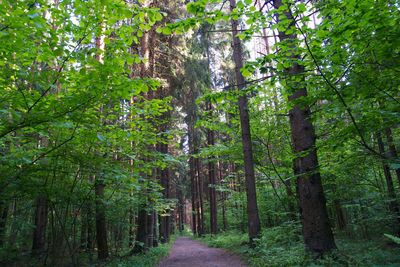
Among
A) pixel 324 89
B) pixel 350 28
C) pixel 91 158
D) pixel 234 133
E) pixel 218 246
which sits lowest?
pixel 218 246

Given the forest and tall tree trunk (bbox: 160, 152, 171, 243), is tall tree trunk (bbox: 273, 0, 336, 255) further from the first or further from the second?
tall tree trunk (bbox: 160, 152, 171, 243)

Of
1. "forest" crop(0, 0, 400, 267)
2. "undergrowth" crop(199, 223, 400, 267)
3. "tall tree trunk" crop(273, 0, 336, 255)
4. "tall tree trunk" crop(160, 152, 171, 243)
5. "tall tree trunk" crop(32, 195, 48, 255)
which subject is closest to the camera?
"forest" crop(0, 0, 400, 267)

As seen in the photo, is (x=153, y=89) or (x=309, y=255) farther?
(x=309, y=255)

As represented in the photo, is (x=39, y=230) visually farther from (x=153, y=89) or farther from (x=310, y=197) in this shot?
(x=310, y=197)

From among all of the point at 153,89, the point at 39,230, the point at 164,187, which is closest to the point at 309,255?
the point at 153,89

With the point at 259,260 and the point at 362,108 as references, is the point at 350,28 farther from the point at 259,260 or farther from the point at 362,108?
the point at 259,260

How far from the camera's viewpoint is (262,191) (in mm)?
15234

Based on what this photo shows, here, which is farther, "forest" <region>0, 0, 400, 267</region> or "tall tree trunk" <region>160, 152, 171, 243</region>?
"tall tree trunk" <region>160, 152, 171, 243</region>

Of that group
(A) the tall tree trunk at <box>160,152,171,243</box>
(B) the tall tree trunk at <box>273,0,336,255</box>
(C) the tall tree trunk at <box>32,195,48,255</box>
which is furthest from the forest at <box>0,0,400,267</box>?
(A) the tall tree trunk at <box>160,152,171,243</box>

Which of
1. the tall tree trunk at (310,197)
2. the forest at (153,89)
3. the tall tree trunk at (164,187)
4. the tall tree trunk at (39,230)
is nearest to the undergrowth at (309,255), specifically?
the forest at (153,89)

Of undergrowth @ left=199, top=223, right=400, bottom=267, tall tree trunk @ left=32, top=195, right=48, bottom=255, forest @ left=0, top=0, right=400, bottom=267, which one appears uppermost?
forest @ left=0, top=0, right=400, bottom=267

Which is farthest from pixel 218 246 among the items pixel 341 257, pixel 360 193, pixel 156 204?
pixel 341 257

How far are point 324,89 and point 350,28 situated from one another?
0.90 meters

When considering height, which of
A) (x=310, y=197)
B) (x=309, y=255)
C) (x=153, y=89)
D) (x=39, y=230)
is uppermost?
(x=153, y=89)
